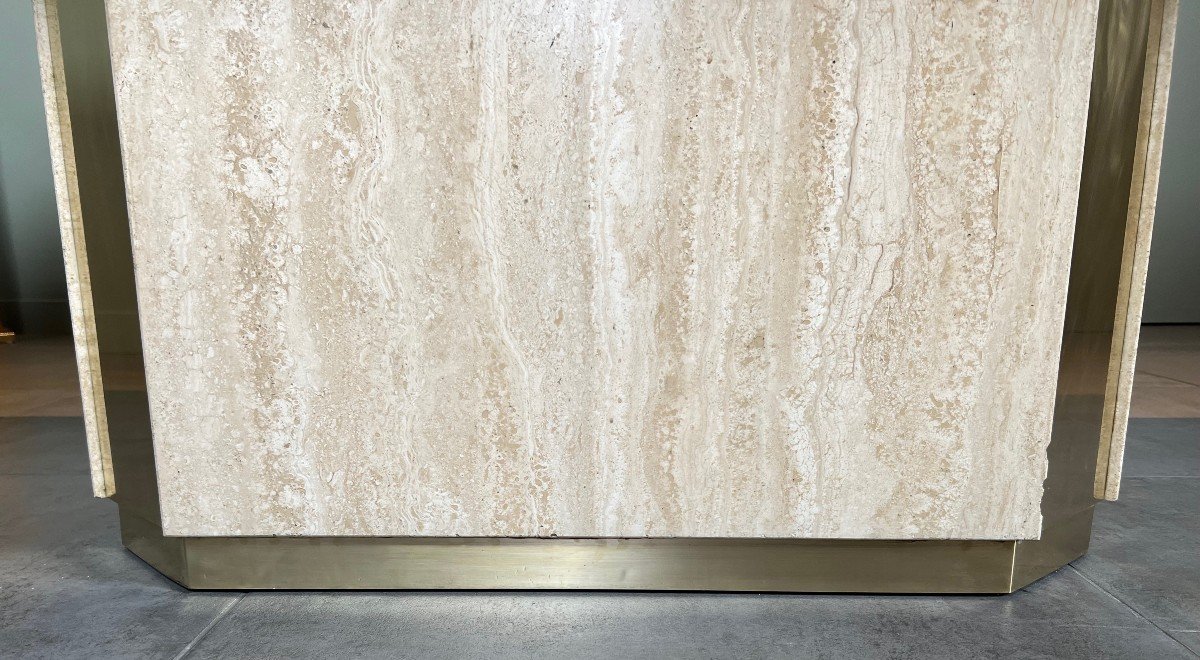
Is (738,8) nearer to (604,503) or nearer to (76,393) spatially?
(604,503)

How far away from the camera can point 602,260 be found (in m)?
1.66

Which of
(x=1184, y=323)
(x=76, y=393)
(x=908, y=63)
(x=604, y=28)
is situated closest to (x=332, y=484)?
(x=604, y=28)

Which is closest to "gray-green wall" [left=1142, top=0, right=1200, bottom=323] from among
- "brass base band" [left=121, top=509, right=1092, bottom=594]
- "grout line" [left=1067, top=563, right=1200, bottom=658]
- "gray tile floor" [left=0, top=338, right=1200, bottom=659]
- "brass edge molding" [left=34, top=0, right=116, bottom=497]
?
"gray tile floor" [left=0, top=338, right=1200, bottom=659]

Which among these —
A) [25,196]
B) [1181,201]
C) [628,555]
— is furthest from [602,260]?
[25,196]

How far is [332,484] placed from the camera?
1769 mm

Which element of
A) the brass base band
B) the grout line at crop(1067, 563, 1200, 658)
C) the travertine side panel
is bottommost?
the grout line at crop(1067, 563, 1200, 658)

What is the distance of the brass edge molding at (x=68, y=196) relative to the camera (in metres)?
1.83

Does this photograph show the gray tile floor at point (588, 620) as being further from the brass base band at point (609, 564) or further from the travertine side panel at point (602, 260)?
the travertine side panel at point (602, 260)

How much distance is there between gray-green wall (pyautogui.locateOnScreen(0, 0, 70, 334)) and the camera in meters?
6.52

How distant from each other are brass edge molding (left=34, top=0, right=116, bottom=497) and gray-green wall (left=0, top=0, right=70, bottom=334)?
5.66 meters

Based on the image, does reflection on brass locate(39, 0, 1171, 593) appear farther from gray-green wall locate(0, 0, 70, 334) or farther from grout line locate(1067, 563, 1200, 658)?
gray-green wall locate(0, 0, 70, 334)

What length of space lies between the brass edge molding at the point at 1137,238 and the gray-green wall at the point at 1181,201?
5.85 m

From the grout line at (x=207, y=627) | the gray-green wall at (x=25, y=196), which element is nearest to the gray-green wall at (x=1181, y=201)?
the grout line at (x=207, y=627)

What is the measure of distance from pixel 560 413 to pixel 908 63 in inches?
43.6
